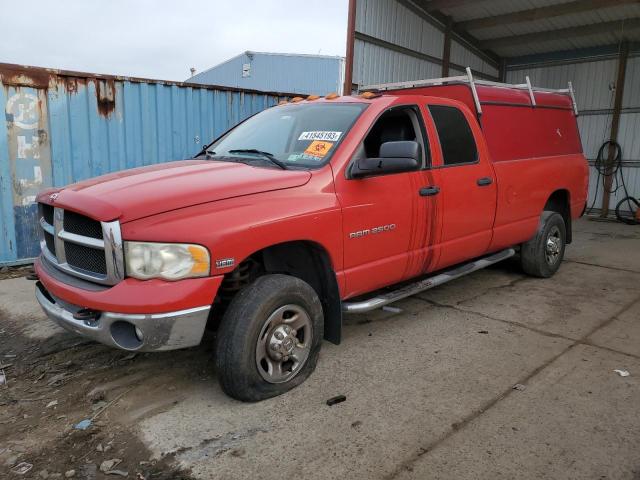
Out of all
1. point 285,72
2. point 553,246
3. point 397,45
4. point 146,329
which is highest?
point 285,72

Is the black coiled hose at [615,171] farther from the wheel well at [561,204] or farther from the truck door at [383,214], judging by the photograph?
the truck door at [383,214]

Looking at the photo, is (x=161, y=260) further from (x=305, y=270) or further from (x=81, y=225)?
(x=305, y=270)

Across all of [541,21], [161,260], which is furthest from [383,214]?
[541,21]

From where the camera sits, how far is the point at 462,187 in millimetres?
4461

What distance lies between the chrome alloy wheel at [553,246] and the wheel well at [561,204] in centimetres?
29

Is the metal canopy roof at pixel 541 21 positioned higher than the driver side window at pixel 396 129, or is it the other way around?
the metal canopy roof at pixel 541 21

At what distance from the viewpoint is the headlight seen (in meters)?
2.75

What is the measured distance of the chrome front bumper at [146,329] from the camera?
273cm

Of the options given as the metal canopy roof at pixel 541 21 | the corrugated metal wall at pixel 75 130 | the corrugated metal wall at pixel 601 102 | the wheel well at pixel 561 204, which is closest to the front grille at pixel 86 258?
the corrugated metal wall at pixel 75 130

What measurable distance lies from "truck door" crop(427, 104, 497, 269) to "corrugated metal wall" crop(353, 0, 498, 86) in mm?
6008

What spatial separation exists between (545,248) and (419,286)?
2.39 metres

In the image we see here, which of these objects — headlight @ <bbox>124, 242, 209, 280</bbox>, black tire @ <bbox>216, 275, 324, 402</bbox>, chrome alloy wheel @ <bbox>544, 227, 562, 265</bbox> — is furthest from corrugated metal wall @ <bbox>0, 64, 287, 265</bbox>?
chrome alloy wheel @ <bbox>544, 227, 562, 265</bbox>

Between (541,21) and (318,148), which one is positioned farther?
(541,21)

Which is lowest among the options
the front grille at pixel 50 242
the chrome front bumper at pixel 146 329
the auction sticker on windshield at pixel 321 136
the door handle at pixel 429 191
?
the chrome front bumper at pixel 146 329
